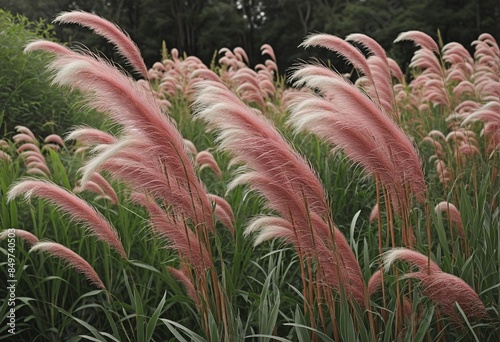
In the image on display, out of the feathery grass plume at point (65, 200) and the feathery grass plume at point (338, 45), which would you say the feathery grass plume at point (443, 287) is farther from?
the feathery grass plume at point (65, 200)

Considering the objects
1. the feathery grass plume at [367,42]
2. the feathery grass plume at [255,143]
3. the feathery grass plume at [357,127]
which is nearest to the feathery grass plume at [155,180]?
the feathery grass plume at [255,143]

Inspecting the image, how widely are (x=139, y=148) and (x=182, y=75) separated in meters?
6.05

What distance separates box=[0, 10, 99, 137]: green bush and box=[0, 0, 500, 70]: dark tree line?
14187 millimetres

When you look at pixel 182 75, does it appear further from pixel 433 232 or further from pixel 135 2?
pixel 135 2

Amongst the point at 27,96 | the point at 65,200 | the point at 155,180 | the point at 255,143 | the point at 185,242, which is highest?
the point at 255,143

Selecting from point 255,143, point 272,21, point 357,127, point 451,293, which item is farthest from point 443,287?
point 272,21

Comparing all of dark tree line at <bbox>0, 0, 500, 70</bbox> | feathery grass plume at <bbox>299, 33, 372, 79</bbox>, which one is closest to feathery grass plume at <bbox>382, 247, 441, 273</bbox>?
feathery grass plume at <bbox>299, 33, 372, 79</bbox>

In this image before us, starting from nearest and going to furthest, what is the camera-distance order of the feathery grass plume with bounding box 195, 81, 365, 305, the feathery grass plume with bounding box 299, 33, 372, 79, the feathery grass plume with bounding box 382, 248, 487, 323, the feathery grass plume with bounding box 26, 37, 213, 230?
the feathery grass plume with bounding box 26, 37, 213, 230
the feathery grass plume with bounding box 195, 81, 365, 305
the feathery grass plume with bounding box 382, 248, 487, 323
the feathery grass plume with bounding box 299, 33, 372, 79

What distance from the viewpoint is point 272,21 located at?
2881cm

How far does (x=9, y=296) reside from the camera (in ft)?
10.0

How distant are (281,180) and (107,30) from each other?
855 millimetres

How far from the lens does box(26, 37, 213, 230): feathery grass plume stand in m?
1.77

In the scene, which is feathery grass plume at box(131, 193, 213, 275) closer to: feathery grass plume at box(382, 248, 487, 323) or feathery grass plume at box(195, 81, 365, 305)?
feathery grass plume at box(195, 81, 365, 305)

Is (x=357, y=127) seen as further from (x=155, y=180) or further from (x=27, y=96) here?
(x=27, y=96)
